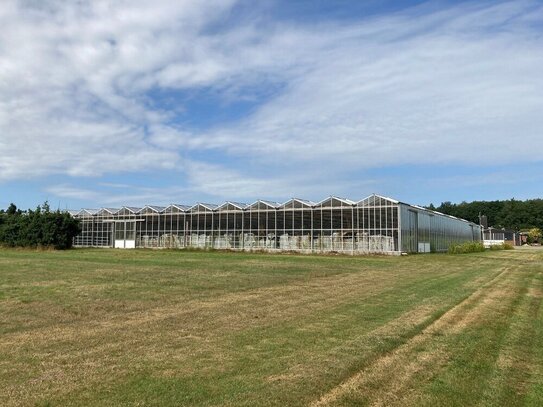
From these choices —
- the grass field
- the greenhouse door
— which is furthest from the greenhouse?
the grass field

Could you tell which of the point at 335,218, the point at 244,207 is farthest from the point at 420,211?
the point at 244,207

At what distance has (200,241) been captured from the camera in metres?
58.0

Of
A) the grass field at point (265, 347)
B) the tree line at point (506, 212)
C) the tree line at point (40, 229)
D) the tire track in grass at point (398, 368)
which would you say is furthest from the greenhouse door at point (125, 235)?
the tree line at point (506, 212)

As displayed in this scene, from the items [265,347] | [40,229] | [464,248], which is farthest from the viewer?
[40,229]

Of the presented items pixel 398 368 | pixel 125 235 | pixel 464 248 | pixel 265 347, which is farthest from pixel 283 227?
pixel 398 368

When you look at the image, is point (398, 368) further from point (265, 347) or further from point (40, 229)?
point (40, 229)

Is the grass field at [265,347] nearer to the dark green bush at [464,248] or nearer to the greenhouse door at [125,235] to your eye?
the dark green bush at [464,248]

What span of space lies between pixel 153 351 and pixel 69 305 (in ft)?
18.6

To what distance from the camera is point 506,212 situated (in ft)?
516

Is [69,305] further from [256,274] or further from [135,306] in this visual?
[256,274]

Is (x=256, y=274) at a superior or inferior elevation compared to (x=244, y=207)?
inferior

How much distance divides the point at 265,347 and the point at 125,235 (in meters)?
60.8

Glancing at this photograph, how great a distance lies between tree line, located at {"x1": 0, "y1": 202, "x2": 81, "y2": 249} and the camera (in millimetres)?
56906

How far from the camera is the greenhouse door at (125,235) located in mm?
64750
